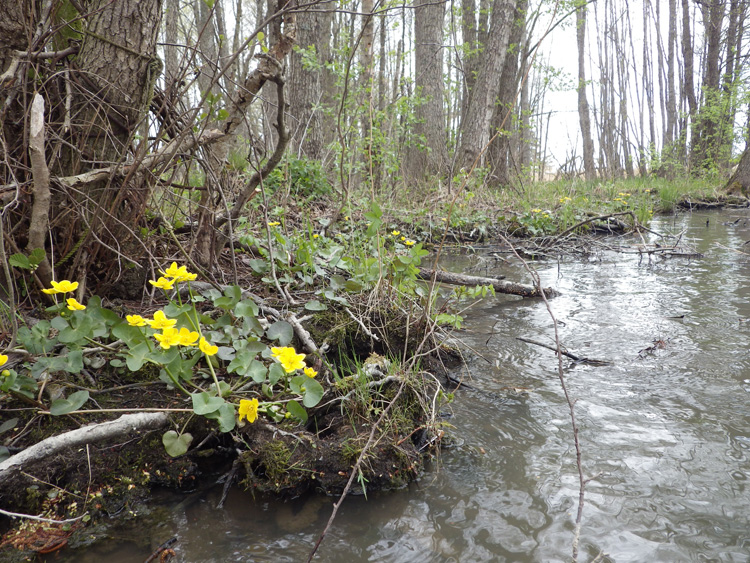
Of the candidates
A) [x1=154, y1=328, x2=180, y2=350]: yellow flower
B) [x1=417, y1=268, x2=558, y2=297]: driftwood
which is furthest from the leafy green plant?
[x1=417, y1=268, x2=558, y2=297]: driftwood

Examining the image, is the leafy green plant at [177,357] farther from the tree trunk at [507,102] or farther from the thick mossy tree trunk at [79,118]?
the tree trunk at [507,102]

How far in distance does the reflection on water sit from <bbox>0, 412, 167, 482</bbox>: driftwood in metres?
0.29

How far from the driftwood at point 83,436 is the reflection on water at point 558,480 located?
0.29 m

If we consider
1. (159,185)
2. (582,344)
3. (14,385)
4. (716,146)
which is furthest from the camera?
(716,146)

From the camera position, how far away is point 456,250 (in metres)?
5.99

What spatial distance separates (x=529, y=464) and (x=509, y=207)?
18.5 feet

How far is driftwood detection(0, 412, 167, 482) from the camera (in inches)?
52.6

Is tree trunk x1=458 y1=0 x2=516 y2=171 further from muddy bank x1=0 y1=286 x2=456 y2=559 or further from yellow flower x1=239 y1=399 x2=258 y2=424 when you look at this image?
yellow flower x1=239 y1=399 x2=258 y2=424

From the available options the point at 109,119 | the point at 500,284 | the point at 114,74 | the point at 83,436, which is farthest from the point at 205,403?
the point at 500,284

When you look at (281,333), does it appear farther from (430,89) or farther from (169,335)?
(430,89)

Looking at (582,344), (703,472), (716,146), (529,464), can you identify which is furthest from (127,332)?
(716,146)

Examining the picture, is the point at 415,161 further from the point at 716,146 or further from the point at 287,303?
the point at 716,146

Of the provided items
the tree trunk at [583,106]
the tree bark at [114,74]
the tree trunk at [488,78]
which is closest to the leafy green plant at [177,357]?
the tree bark at [114,74]

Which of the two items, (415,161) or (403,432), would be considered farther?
(415,161)
